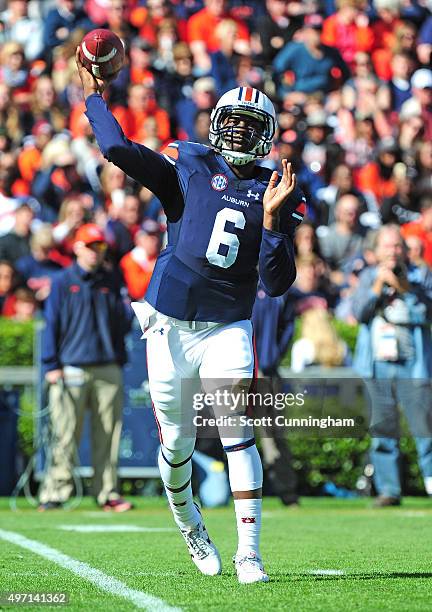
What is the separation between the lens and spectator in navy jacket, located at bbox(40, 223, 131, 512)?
Result: 11.7 metres

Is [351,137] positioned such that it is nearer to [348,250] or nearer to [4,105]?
[348,250]

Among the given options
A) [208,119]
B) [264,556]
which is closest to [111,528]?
[264,556]

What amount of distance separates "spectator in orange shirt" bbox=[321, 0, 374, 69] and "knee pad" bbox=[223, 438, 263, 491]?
1326 centimetres

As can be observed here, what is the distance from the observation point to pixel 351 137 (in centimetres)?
1711

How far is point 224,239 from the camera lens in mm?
6168

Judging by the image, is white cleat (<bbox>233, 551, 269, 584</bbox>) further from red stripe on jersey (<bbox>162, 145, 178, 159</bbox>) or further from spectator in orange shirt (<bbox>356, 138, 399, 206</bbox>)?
spectator in orange shirt (<bbox>356, 138, 399, 206</bbox>)

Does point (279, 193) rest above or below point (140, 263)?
below

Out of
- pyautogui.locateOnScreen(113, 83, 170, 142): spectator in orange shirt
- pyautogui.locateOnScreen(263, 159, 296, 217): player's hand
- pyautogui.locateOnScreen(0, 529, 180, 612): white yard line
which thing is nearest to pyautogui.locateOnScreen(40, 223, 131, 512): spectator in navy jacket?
pyautogui.locateOnScreen(0, 529, 180, 612): white yard line

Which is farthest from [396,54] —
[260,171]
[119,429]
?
[260,171]

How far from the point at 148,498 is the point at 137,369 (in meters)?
1.27

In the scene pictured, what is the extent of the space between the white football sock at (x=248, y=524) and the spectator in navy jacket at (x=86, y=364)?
5.77 meters

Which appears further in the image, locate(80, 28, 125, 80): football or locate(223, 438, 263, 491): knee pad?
locate(80, 28, 125, 80): football

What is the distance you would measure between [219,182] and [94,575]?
6.34 ft

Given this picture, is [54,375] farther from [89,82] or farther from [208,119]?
[89,82]
